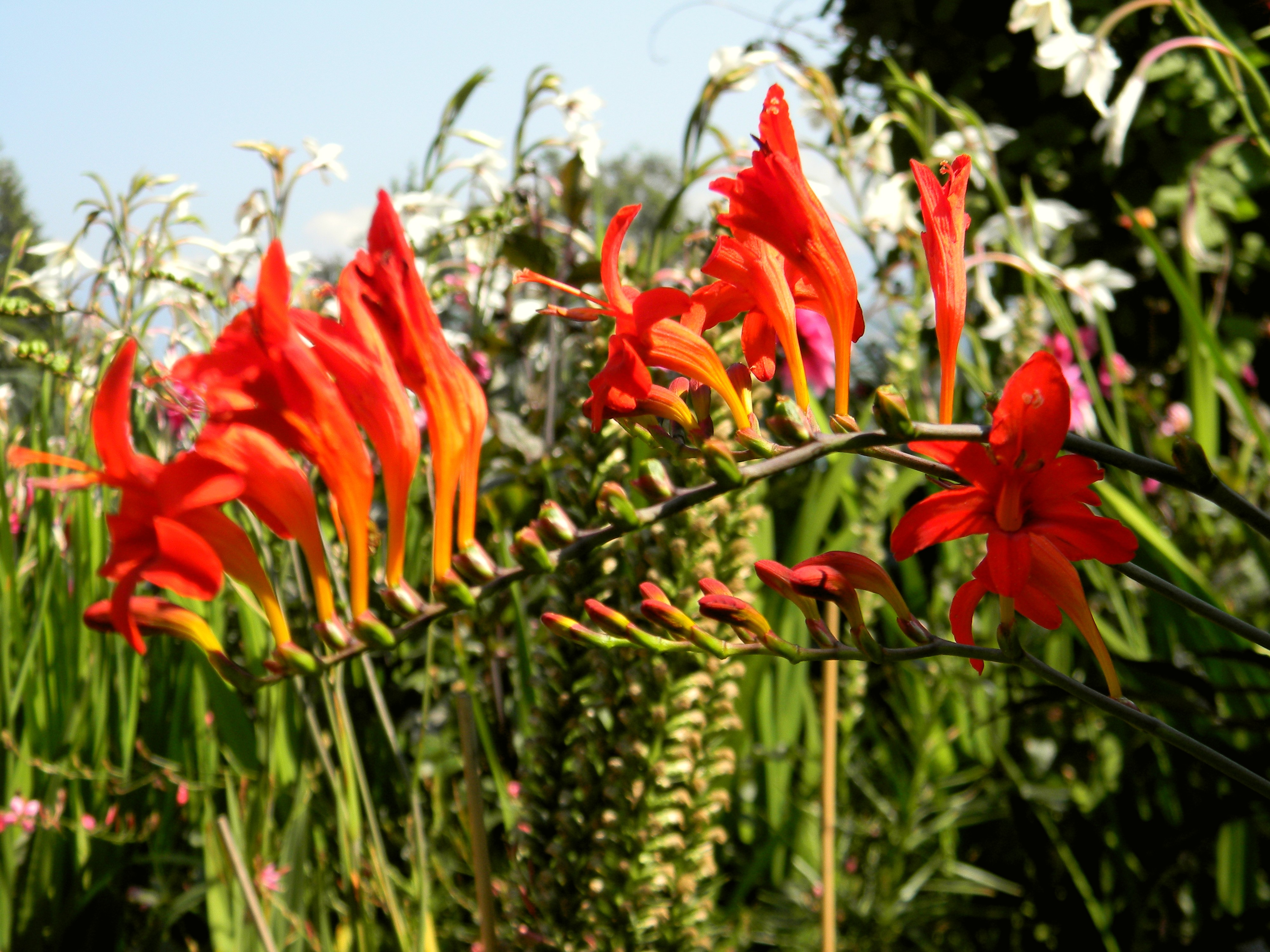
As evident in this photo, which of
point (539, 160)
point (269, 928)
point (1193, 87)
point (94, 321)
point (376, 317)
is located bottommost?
point (269, 928)

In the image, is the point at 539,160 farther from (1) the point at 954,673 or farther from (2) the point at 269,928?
(2) the point at 269,928

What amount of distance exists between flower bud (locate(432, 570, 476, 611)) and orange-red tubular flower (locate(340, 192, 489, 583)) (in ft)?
0.10

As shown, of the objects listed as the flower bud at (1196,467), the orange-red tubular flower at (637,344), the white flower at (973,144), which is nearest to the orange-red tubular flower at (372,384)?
the orange-red tubular flower at (637,344)

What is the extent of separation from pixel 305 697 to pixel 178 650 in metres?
0.94

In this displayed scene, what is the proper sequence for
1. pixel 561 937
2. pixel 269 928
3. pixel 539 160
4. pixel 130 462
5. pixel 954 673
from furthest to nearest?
1. pixel 539 160
2. pixel 954 673
3. pixel 269 928
4. pixel 561 937
5. pixel 130 462

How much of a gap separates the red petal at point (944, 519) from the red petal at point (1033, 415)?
1.2 inches

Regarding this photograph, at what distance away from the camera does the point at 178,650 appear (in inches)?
78.9

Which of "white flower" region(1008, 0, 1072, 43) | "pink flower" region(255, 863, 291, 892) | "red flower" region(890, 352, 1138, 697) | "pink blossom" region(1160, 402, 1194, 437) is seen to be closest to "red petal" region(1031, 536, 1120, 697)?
"red flower" region(890, 352, 1138, 697)

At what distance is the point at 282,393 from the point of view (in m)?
0.54

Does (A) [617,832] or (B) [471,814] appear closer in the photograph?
(B) [471,814]

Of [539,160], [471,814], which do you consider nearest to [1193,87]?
[539,160]

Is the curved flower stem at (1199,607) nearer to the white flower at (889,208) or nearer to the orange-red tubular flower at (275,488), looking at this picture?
the orange-red tubular flower at (275,488)

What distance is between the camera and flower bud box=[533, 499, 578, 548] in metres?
0.49

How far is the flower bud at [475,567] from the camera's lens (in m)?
0.50
